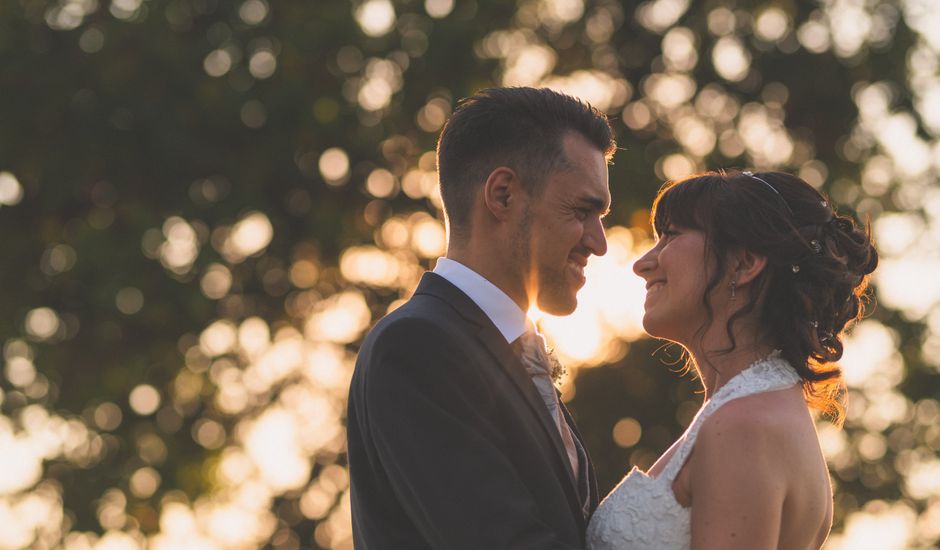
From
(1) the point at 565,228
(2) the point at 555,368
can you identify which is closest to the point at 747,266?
(1) the point at 565,228

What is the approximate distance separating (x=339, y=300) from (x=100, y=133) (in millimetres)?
3170

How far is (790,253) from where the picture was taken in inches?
182

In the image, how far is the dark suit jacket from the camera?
385 centimetres

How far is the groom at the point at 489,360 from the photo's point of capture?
12.7ft

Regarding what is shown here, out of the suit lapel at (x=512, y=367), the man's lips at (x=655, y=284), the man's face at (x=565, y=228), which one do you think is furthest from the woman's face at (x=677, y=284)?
the suit lapel at (x=512, y=367)

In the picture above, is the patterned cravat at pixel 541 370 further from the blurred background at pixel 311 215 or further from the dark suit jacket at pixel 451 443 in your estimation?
the blurred background at pixel 311 215

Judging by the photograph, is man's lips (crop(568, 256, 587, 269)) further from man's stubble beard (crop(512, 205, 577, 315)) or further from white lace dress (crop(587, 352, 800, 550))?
white lace dress (crop(587, 352, 800, 550))

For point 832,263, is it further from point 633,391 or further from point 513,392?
point 633,391

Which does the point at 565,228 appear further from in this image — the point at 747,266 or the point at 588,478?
the point at 588,478

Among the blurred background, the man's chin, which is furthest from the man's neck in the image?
the blurred background

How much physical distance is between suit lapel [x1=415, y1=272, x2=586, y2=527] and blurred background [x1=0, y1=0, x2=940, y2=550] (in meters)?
8.86

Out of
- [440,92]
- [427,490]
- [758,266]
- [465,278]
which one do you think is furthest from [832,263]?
[440,92]

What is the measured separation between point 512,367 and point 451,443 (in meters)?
0.44

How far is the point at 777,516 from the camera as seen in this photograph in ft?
13.5
